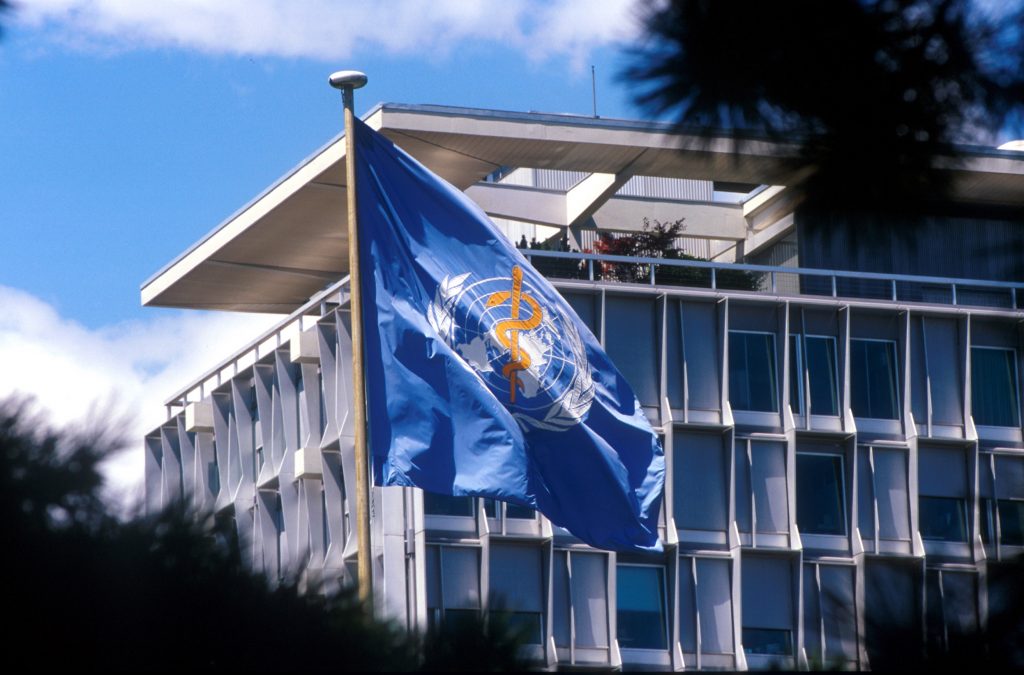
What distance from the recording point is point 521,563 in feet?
132

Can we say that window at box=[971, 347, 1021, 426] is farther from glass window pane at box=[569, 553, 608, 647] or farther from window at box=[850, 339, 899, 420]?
glass window pane at box=[569, 553, 608, 647]

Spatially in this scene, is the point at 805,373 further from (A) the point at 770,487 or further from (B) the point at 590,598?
(B) the point at 590,598

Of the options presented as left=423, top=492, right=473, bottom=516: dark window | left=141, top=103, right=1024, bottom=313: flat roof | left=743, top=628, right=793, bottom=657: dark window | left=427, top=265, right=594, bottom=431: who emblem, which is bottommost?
left=743, top=628, right=793, bottom=657: dark window

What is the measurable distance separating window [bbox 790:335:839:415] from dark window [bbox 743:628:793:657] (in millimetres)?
5074

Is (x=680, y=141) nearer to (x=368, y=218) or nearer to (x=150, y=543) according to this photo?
(x=150, y=543)

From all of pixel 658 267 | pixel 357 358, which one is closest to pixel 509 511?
pixel 658 267

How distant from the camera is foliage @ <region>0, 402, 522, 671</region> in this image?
6.74 metres

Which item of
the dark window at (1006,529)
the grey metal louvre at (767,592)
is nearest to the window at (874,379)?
the grey metal louvre at (767,592)

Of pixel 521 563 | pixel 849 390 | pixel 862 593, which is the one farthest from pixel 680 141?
pixel 849 390

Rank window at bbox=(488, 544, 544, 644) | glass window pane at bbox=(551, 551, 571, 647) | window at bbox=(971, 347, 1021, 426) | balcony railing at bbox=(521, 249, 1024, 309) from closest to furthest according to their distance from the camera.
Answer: window at bbox=(488, 544, 544, 644)
glass window pane at bbox=(551, 551, 571, 647)
balcony railing at bbox=(521, 249, 1024, 309)
window at bbox=(971, 347, 1021, 426)

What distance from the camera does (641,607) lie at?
135ft

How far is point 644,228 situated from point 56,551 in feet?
129

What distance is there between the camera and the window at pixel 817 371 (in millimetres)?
43656

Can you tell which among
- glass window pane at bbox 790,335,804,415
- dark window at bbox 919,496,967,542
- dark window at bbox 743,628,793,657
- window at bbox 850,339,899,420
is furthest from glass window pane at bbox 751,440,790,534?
dark window at bbox 919,496,967,542
